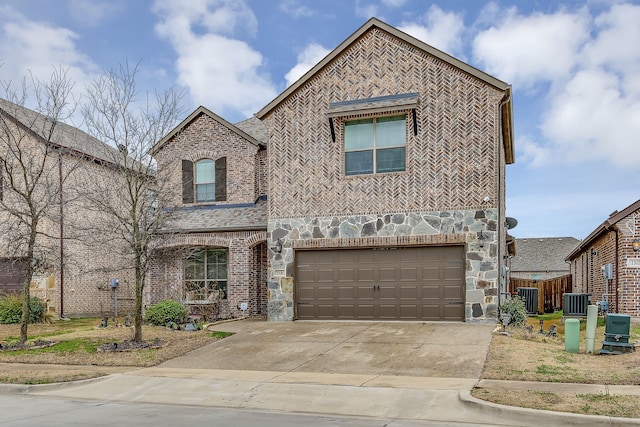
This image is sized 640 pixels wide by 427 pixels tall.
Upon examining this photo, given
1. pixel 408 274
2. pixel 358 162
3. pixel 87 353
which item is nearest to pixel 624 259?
pixel 408 274

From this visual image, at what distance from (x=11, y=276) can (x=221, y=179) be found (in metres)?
9.42

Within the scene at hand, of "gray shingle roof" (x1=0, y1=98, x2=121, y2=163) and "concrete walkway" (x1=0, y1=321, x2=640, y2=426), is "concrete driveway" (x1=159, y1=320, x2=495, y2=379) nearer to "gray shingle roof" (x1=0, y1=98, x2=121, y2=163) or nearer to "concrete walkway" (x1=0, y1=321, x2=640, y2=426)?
"concrete walkway" (x1=0, y1=321, x2=640, y2=426)

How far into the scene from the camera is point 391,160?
703 inches

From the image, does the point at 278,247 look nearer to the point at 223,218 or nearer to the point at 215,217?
the point at 223,218

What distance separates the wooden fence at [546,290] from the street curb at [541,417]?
23.1m

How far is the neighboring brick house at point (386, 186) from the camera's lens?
16875 mm

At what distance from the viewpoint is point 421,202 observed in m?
17.3

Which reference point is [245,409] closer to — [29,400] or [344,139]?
[29,400]

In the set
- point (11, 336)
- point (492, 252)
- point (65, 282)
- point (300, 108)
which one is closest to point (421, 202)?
point (492, 252)

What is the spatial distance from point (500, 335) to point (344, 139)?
23.8 ft

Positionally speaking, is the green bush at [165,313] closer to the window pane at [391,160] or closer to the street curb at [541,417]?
the window pane at [391,160]

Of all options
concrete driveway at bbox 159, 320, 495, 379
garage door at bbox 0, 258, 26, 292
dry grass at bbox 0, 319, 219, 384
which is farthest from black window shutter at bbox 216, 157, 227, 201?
garage door at bbox 0, 258, 26, 292

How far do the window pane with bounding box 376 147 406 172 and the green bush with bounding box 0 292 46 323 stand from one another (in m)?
13.5

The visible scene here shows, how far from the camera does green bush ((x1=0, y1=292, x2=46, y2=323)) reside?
21.5 metres
